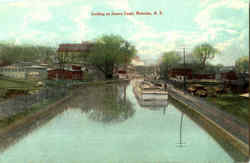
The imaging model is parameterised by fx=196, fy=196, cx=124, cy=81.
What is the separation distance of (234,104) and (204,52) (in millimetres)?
1851

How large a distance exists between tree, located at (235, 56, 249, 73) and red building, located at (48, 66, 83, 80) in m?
7.80

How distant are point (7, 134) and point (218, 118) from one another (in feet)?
21.4

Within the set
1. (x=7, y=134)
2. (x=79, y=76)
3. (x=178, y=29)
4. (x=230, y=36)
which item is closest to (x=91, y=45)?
(x=79, y=76)

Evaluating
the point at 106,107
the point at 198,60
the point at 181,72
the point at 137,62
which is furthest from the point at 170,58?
the point at 106,107

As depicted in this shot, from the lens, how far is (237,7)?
5391 mm

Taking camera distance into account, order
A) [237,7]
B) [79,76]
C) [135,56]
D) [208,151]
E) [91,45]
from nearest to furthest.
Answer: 1. [208,151]
2. [237,7]
3. [135,56]
4. [91,45]
5. [79,76]

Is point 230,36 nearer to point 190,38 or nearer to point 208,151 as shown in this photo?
point 190,38

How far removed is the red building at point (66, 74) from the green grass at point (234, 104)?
7403 millimetres

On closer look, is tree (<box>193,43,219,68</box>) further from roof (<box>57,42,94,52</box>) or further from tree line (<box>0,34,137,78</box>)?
roof (<box>57,42,94,52</box>)

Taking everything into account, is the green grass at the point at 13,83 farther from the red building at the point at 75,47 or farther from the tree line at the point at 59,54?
the red building at the point at 75,47

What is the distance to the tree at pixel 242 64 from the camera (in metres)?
5.07

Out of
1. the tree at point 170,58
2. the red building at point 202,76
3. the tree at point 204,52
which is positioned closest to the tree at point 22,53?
the tree at point 170,58

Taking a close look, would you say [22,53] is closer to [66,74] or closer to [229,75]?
[66,74]

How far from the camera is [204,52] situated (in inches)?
251
